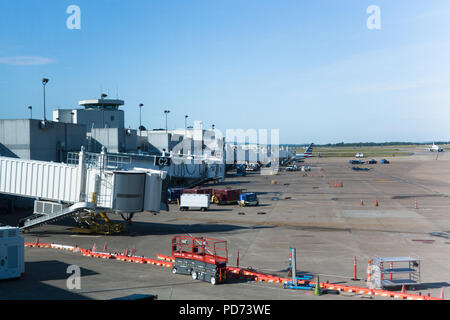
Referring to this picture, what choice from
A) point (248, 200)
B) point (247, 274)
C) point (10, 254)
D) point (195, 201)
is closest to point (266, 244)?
point (247, 274)

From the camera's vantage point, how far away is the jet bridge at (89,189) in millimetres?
37406

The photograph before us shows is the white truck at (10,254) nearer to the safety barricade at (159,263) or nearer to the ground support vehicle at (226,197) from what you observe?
the safety barricade at (159,263)

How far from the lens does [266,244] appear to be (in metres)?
34.3

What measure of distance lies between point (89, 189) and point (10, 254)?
1381 centimetres

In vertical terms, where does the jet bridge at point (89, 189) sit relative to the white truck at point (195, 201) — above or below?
above

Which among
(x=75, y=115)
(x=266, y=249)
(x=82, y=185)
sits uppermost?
(x=75, y=115)

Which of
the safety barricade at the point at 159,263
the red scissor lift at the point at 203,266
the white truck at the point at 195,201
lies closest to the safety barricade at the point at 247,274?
the safety barricade at the point at 159,263

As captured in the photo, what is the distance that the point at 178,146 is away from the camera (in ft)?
307

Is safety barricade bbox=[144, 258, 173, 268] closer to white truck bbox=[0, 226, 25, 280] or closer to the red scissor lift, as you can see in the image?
the red scissor lift

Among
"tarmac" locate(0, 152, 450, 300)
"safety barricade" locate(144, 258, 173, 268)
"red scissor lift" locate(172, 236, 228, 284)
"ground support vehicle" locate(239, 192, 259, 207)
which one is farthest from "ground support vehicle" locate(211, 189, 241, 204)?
"red scissor lift" locate(172, 236, 228, 284)

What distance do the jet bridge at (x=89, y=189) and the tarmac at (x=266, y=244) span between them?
233 cm

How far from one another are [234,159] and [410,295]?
354 ft

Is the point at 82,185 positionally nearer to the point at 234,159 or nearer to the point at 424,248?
the point at 424,248
